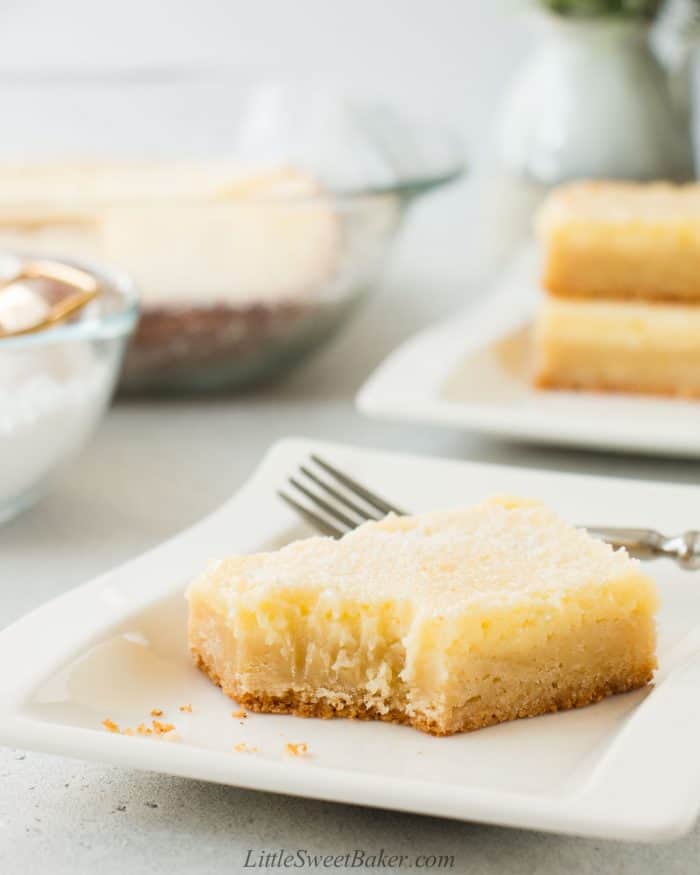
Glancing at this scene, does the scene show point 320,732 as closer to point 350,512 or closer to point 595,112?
point 350,512

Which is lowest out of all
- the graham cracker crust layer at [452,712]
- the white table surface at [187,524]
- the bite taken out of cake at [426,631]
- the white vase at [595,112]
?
the white table surface at [187,524]

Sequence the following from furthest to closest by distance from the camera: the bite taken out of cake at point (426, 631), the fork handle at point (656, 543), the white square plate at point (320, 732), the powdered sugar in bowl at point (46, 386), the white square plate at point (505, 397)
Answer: the white square plate at point (505, 397)
the powdered sugar in bowl at point (46, 386)
the fork handle at point (656, 543)
the bite taken out of cake at point (426, 631)
the white square plate at point (320, 732)

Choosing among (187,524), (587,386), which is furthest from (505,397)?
(187,524)

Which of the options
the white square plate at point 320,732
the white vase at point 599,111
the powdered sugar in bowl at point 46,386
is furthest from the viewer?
the white vase at point 599,111

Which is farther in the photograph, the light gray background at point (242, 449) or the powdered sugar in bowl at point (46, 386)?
the powdered sugar in bowl at point (46, 386)

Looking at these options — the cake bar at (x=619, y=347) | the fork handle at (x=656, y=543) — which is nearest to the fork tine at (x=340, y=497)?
the fork handle at (x=656, y=543)

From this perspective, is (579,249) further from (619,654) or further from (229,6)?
(229,6)

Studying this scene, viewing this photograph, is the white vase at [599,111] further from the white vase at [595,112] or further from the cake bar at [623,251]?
the cake bar at [623,251]
